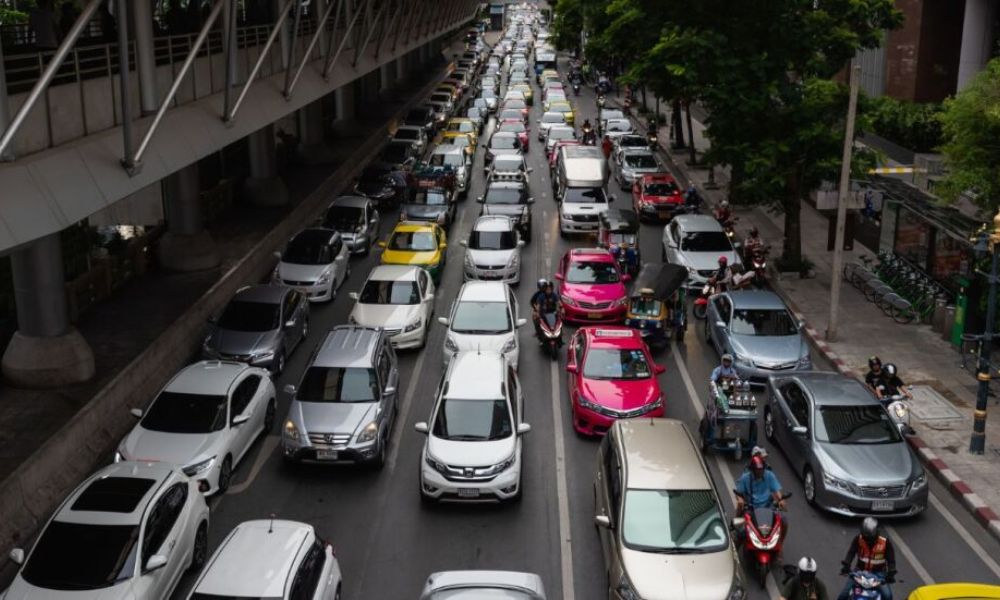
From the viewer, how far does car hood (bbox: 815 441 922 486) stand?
15234 millimetres

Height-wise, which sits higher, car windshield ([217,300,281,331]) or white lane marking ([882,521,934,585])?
car windshield ([217,300,281,331])

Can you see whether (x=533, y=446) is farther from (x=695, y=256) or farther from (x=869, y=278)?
(x=869, y=278)

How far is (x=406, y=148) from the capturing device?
140 feet

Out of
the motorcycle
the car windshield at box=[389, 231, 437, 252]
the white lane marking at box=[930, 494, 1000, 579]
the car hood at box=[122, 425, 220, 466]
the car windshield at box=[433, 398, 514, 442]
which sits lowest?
the white lane marking at box=[930, 494, 1000, 579]

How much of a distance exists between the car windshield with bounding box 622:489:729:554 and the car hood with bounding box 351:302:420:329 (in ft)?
33.4

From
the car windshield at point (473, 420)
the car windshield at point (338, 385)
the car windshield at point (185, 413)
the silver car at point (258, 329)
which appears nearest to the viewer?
the car windshield at point (473, 420)

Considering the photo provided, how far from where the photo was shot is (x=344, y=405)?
670 inches

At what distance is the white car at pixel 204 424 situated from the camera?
15.5m

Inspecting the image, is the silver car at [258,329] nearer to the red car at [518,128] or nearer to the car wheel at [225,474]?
the car wheel at [225,474]

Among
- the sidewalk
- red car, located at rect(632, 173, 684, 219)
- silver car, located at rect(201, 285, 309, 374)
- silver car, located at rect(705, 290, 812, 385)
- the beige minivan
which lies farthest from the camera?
red car, located at rect(632, 173, 684, 219)

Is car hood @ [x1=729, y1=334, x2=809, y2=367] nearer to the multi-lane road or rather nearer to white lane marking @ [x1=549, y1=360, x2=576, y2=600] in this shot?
the multi-lane road

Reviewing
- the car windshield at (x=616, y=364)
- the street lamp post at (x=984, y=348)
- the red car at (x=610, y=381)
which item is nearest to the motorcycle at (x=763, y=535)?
the red car at (x=610, y=381)

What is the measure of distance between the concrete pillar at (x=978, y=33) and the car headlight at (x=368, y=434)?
87.4 feet

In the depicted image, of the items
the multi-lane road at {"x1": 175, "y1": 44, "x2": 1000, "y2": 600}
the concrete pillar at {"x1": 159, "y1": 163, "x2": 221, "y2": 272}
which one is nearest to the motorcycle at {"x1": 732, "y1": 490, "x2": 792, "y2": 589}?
the multi-lane road at {"x1": 175, "y1": 44, "x2": 1000, "y2": 600}
